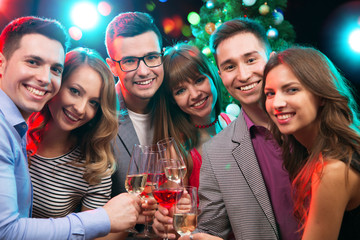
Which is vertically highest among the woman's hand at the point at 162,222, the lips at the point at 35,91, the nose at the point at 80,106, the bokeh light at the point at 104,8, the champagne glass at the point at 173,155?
the bokeh light at the point at 104,8

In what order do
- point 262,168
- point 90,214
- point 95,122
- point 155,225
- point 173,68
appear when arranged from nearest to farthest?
point 90,214 → point 155,225 → point 262,168 → point 95,122 → point 173,68

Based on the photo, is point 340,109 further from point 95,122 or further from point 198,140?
point 95,122

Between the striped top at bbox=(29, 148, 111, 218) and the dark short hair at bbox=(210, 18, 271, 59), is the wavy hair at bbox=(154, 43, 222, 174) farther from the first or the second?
the striped top at bbox=(29, 148, 111, 218)

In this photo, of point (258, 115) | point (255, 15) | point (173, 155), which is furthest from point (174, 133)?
point (255, 15)

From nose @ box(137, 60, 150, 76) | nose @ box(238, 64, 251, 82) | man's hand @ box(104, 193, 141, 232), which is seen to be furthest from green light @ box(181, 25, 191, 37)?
man's hand @ box(104, 193, 141, 232)

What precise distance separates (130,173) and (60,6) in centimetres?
457

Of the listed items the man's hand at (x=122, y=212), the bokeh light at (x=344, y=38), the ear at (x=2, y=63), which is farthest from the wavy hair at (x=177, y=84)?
the bokeh light at (x=344, y=38)

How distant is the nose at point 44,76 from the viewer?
1.94 m

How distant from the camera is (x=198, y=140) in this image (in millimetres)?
3002

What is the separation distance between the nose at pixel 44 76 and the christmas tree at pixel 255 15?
246 cm

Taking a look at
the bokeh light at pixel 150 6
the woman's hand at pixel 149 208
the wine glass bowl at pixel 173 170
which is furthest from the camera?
the bokeh light at pixel 150 6

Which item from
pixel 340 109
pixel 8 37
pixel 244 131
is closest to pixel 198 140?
pixel 244 131

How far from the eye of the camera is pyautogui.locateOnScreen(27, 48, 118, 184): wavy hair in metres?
2.38

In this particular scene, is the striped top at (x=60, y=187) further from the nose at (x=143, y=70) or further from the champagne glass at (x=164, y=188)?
the nose at (x=143, y=70)
